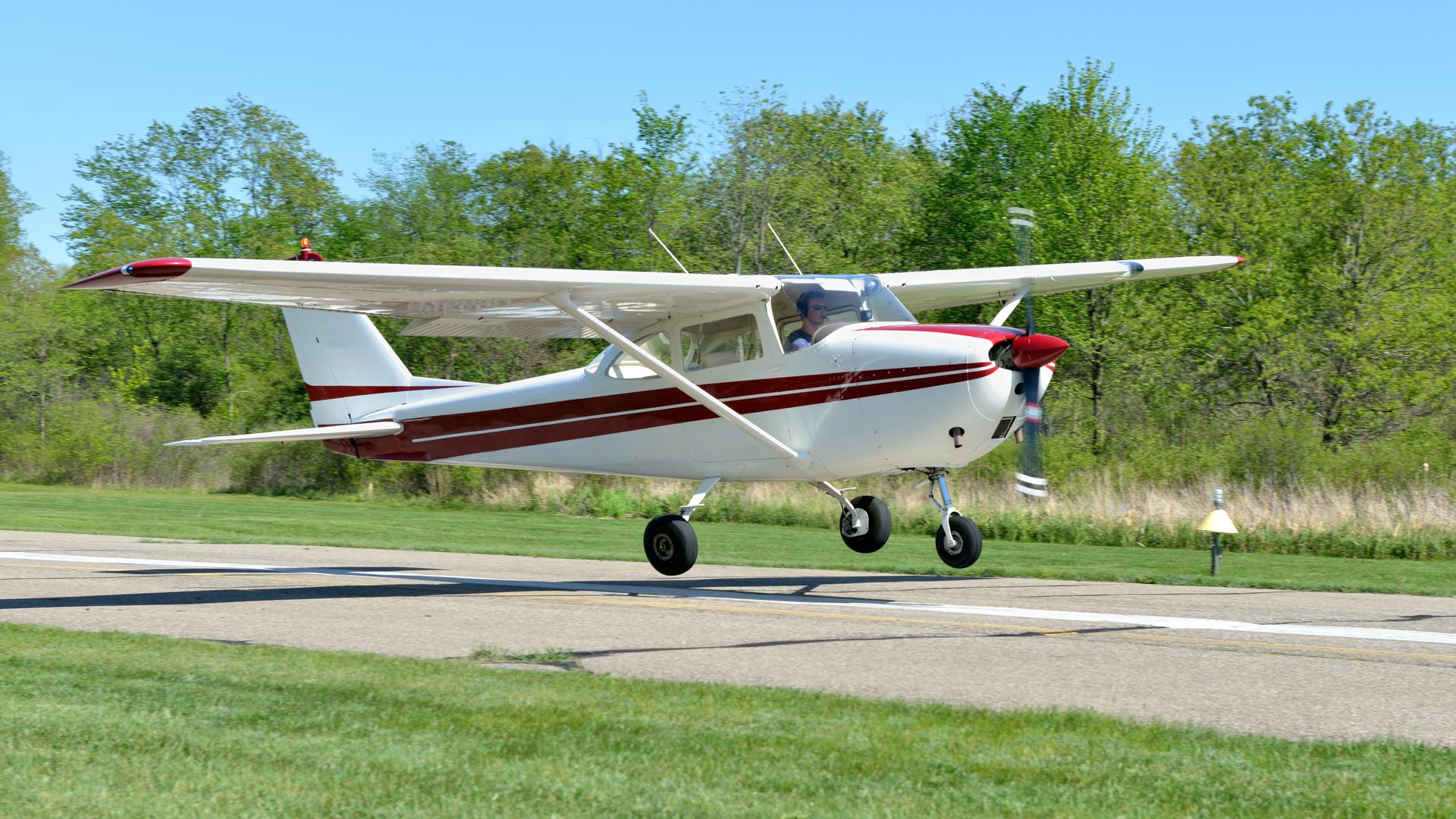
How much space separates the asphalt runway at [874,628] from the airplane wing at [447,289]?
2.81 meters

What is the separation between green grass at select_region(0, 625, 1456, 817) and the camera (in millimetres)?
4867

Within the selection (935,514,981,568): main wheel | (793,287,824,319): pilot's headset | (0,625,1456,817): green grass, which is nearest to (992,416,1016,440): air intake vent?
(935,514,981,568): main wheel

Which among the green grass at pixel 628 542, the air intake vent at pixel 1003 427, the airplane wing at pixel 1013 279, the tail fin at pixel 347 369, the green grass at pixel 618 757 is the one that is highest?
the airplane wing at pixel 1013 279

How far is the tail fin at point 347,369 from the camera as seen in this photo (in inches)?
680

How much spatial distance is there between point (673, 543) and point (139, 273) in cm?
620

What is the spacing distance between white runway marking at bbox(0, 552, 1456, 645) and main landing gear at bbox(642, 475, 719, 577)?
391mm

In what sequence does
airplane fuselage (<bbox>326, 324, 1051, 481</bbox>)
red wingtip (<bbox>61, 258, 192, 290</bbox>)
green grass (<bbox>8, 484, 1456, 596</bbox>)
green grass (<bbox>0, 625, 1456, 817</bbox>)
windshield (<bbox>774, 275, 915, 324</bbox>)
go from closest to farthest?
green grass (<bbox>0, 625, 1456, 817</bbox>) < red wingtip (<bbox>61, 258, 192, 290</bbox>) < airplane fuselage (<bbox>326, 324, 1051, 481</bbox>) < windshield (<bbox>774, 275, 915, 324</bbox>) < green grass (<bbox>8, 484, 1456, 596</bbox>)

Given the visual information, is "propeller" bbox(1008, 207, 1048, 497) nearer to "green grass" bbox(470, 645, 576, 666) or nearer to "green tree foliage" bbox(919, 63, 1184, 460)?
"green grass" bbox(470, 645, 576, 666)

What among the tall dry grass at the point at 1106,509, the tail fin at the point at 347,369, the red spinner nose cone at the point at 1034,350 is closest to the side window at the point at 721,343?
the red spinner nose cone at the point at 1034,350

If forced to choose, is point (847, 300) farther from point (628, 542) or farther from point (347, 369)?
point (628, 542)

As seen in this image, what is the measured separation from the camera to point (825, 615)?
11.0 meters

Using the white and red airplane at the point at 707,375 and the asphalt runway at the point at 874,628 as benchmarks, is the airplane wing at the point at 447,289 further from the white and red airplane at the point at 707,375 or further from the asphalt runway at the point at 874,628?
the asphalt runway at the point at 874,628

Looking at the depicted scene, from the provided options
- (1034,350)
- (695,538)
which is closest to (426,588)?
(695,538)

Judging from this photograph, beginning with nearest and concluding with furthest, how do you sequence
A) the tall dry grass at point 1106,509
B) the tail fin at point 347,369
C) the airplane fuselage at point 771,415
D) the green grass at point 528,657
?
the green grass at point 528,657, the airplane fuselage at point 771,415, the tail fin at point 347,369, the tall dry grass at point 1106,509
